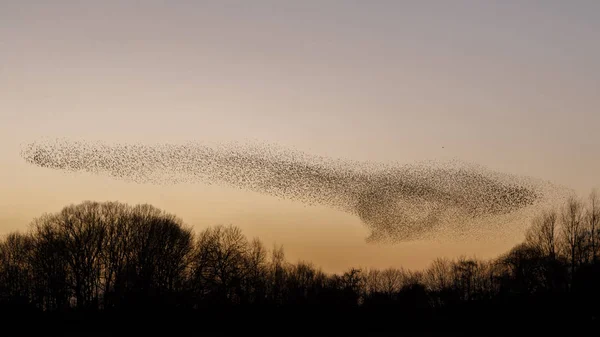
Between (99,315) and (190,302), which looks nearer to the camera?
(99,315)

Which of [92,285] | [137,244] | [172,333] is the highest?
[137,244]

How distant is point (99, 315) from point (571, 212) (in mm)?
74285

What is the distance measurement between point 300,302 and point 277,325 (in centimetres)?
1829

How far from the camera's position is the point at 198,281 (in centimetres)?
11581

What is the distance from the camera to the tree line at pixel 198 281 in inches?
3853

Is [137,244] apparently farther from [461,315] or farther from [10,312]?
[461,315]

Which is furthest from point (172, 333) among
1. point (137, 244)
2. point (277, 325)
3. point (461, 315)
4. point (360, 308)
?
point (461, 315)

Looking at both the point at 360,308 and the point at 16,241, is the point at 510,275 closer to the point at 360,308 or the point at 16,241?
the point at 360,308

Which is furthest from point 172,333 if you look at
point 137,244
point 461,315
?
point 461,315

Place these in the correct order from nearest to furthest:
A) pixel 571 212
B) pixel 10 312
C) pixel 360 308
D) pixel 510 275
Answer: pixel 10 312
pixel 571 212
pixel 360 308
pixel 510 275

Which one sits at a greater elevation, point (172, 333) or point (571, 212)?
point (571, 212)

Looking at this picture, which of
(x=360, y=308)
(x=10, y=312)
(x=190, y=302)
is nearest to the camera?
(x=10, y=312)

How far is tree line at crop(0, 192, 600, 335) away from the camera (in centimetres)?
9788

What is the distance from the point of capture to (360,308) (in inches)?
4894
